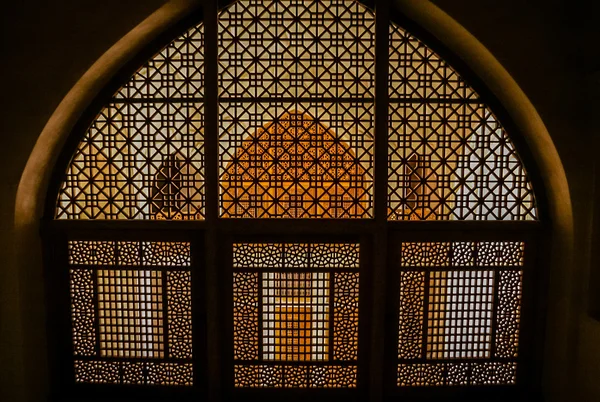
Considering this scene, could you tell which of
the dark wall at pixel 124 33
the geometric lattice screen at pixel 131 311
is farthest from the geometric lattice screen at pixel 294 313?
the dark wall at pixel 124 33

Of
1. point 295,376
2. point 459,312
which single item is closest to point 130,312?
point 295,376

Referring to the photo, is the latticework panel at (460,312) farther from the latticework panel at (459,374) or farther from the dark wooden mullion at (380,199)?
the dark wooden mullion at (380,199)

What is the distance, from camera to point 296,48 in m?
3.66

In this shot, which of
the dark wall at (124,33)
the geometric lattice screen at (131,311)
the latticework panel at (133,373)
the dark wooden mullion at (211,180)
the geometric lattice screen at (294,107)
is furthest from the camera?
the latticework panel at (133,373)

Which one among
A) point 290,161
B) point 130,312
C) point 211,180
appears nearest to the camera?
point 211,180

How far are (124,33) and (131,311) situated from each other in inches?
86.8

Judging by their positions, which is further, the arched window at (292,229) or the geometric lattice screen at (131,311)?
the geometric lattice screen at (131,311)

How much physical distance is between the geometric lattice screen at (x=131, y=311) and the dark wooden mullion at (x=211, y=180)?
216 mm

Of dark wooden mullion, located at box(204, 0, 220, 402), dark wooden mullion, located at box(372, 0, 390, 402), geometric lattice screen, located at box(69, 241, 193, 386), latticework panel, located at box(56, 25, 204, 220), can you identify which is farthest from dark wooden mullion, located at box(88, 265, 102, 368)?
dark wooden mullion, located at box(372, 0, 390, 402)

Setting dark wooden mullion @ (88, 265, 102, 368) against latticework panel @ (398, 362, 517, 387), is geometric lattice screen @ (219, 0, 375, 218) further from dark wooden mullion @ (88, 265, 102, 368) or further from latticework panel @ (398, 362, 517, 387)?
latticework panel @ (398, 362, 517, 387)

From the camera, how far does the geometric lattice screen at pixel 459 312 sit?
150 inches

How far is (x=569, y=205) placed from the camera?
137 inches

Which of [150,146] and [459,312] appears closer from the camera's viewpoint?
[150,146]

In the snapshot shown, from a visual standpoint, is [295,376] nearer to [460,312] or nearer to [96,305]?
[460,312]
